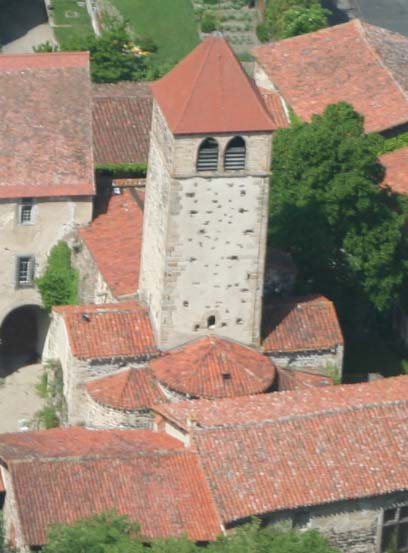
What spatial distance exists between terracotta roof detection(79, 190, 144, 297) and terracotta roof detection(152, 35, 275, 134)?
8.46 m

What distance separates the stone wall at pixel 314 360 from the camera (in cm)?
7644

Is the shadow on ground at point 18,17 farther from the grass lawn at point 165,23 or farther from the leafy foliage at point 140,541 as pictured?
the leafy foliage at point 140,541

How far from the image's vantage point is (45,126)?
82.8m

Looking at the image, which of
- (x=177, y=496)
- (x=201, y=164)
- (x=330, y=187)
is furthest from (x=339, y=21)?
(x=177, y=496)

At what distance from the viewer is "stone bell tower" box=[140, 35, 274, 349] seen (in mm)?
72000

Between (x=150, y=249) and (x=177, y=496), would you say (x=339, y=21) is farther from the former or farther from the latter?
(x=177, y=496)

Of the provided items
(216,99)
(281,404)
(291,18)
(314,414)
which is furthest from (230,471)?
(291,18)

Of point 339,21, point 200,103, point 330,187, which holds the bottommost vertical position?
point 339,21

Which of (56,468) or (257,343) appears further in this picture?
(257,343)

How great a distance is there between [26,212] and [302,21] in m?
28.8

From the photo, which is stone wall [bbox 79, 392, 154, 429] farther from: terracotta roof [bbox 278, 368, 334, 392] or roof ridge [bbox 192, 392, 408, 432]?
terracotta roof [bbox 278, 368, 334, 392]

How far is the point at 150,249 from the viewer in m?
75.8

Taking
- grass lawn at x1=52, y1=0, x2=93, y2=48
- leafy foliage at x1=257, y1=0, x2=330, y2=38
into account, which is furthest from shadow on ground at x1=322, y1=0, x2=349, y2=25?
grass lawn at x1=52, y1=0, x2=93, y2=48

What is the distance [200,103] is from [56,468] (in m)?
12.8
